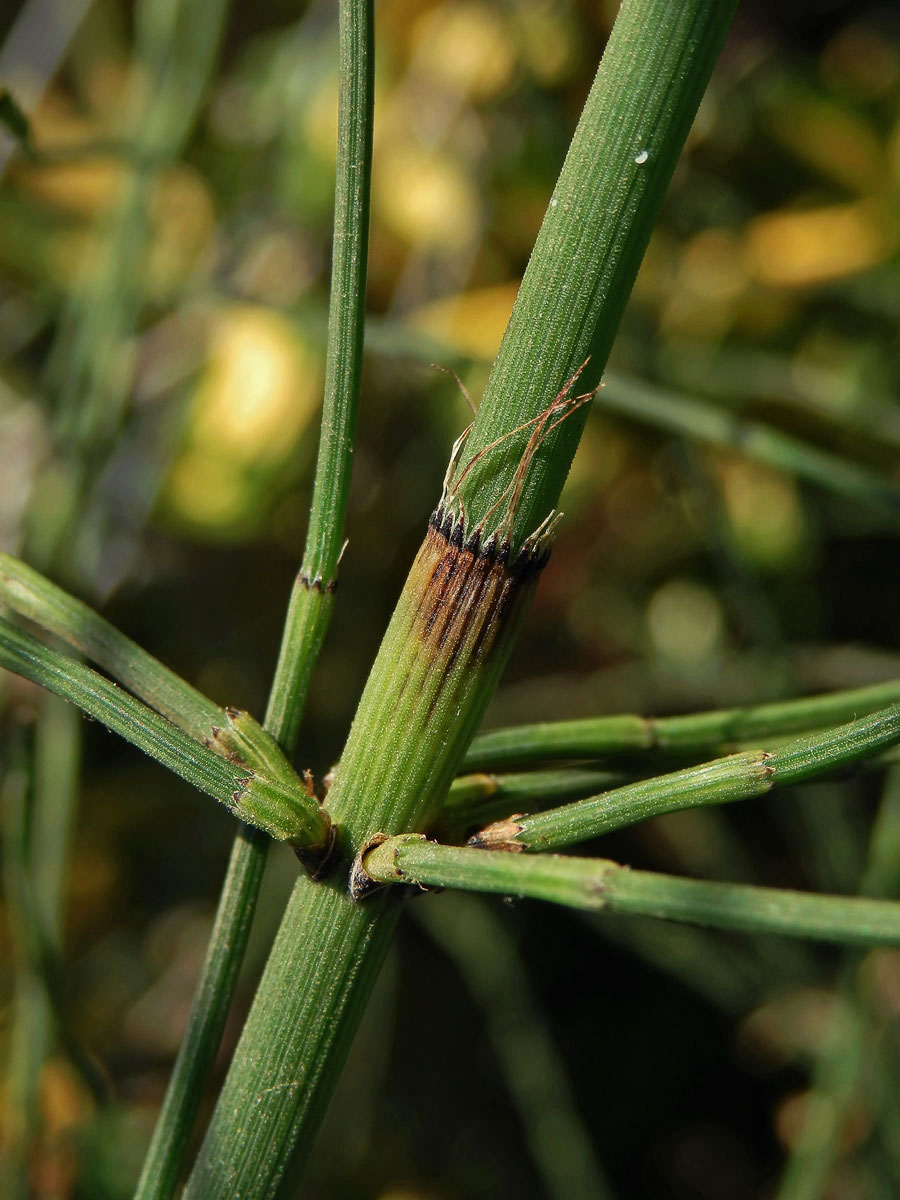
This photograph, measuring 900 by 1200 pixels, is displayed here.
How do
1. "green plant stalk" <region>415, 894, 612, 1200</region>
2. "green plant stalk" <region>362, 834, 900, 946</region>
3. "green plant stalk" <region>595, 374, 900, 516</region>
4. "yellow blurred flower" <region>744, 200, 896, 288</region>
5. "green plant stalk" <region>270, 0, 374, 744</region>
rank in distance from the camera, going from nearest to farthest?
"green plant stalk" <region>362, 834, 900, 946</region>
"green plant stalk" <region>270, 0, 374, 744</region>
"green plant stalk" <region>595, 374, 900, 516</region>
"green plant stalk" <region>415, 894, 612, 1200</region>
"yellow blurred flower" <region>744, 200, 896, 288</region>

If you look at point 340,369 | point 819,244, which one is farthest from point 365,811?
point 819,244

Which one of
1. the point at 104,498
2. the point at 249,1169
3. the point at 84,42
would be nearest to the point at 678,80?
the point at 249,1169

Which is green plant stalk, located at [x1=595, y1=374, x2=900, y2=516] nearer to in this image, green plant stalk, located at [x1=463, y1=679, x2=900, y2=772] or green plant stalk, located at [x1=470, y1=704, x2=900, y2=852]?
green plant stalk, located at [x1=463, y1=679, x2=900, y2=772]

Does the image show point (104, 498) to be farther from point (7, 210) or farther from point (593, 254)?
point (593, 254)

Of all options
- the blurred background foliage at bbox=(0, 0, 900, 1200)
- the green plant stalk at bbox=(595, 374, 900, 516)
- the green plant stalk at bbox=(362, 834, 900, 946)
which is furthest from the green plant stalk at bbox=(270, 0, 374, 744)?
the blurred background foliage at bbox=(0, 0, 900, 1200)

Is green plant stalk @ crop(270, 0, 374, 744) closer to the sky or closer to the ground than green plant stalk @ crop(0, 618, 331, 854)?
closer to the sky
